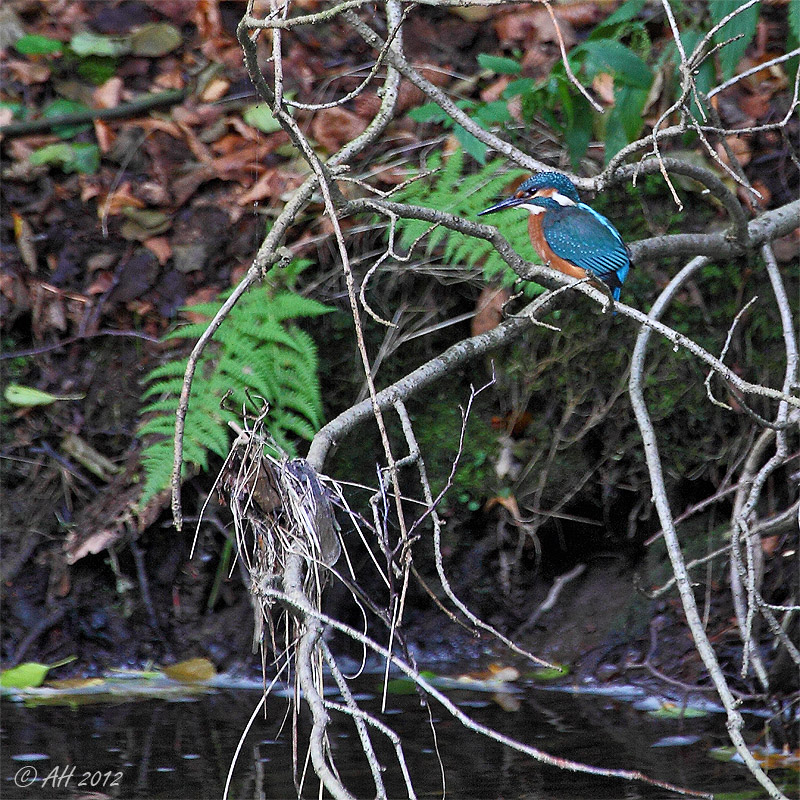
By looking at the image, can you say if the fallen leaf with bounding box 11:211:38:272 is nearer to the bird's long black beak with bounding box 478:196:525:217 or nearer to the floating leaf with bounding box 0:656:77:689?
the floating leaf with bounding box 0:656:77:689

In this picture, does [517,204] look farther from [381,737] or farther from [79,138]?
[79,138]

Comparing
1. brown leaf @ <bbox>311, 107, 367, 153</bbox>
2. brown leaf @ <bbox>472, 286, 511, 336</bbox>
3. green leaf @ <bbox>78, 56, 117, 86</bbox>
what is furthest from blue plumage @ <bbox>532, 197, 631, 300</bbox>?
green leaf @ <bbox>78, 56, 117, 86</bbox>

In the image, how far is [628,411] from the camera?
13.3ft

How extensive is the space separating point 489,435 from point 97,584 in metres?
1.80

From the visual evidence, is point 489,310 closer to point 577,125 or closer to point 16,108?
point 577,125

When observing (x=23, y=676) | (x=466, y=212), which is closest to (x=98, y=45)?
(x=466, y=212)

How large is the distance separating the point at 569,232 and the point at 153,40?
289cm

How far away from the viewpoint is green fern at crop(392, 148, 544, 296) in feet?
11.9

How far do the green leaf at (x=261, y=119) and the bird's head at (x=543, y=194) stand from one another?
1.55m

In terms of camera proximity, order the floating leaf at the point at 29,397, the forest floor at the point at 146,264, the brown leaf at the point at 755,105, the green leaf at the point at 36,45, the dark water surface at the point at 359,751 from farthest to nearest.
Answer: the green leaf at the point at 36,45 → the brown leaf at the point at 755,105 → the floating leaf at the point at 29,397 → the forest floor at the point at 146,264 → the dark water surface at the point at 359,751

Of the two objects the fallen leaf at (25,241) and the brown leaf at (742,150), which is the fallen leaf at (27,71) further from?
the brown leaf at (742,150)

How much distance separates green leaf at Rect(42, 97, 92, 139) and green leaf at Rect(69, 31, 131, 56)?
1.01 ft

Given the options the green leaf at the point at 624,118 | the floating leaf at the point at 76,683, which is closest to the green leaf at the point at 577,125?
the green leaf at the point at 624,118

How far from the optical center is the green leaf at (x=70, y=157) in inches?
184
